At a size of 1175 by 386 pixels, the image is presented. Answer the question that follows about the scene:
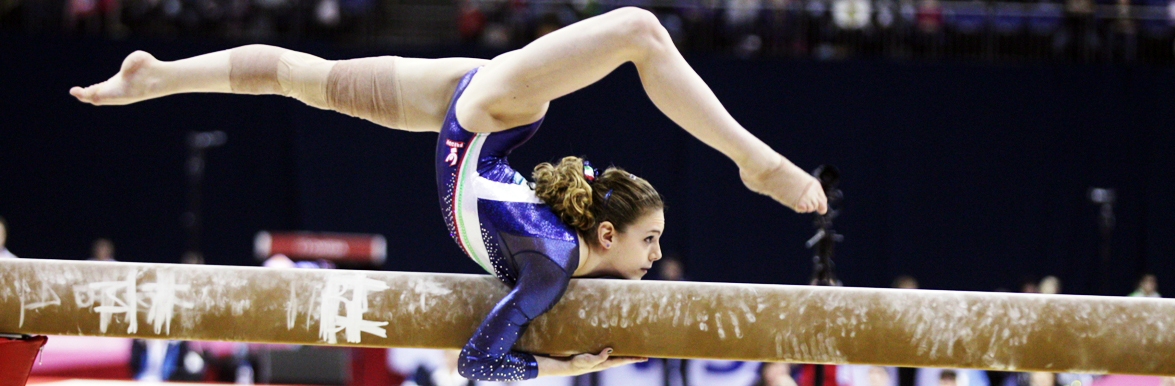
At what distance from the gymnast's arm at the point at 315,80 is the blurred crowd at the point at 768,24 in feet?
19.9

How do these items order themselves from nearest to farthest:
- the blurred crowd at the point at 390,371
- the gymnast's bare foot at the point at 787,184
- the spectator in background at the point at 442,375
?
the gymnast's bare foot at the point at 787,184, the spectator in background at the point at 442,375, the blurred crowd at the point at 390,371

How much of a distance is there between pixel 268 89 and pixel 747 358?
55.5 inches

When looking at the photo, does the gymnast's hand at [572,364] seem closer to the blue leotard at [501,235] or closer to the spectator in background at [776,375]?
the blue leotard at [501,235]

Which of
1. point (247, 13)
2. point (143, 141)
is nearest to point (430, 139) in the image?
point (247, 13)

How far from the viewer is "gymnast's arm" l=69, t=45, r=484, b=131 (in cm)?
238

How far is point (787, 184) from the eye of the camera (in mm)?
2119

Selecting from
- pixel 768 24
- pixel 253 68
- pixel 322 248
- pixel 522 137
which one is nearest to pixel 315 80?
pixel 253 68

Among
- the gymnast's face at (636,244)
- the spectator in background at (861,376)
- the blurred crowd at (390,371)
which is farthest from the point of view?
the spectator in background at (861,376)

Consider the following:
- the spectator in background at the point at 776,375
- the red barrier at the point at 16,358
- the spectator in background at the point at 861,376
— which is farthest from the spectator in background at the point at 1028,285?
the red barrier at the point at 16,358

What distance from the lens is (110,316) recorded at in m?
2.22

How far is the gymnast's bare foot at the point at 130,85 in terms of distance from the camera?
2451 mm

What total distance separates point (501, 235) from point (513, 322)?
204 mm

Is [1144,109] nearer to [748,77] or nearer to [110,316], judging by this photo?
[748,77]

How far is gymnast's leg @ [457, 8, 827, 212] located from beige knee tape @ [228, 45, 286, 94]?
661 mm
